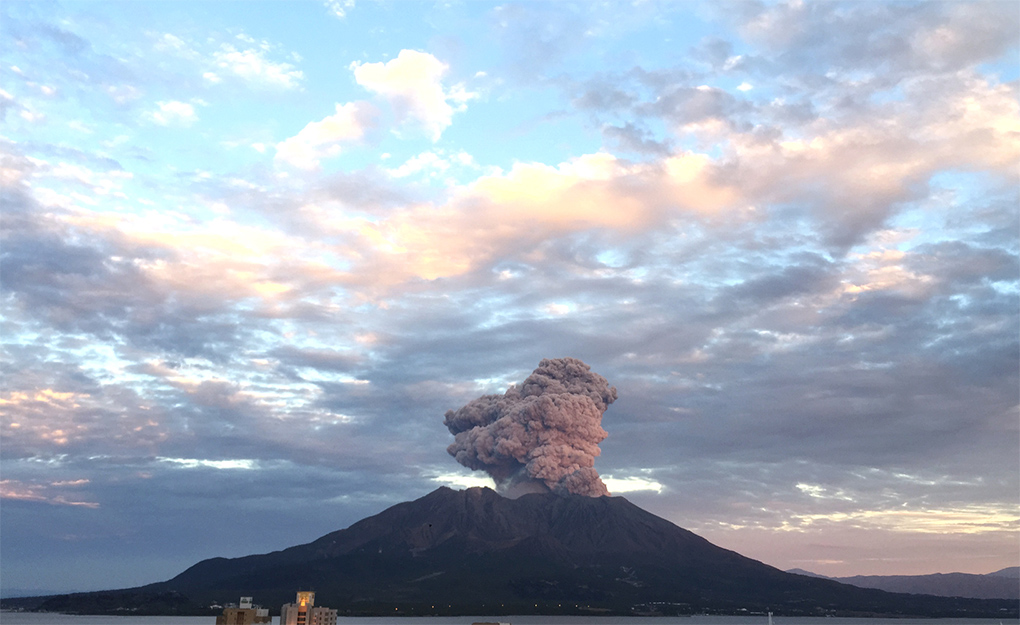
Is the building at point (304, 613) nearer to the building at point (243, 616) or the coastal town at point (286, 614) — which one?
the coastal town at point (286, 614)

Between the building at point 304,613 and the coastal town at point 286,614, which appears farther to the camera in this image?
the building at point 304,613

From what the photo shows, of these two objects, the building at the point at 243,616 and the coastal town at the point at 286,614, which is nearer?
the building at the point at 243,616

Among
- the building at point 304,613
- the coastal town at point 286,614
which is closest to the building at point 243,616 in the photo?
the coastal town at point 286,614

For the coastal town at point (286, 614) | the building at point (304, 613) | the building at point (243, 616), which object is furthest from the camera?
the building at point (304, 613)

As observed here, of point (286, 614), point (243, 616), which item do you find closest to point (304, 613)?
point (286, 614)

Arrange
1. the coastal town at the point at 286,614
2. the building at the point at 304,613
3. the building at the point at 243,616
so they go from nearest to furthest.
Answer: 1. the building at the point at 243,616
2. the coastal town at the point at 286,614
3. the building at the point at 304,613

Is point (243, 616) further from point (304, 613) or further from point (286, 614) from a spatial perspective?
point (304, 613)

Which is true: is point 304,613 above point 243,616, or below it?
above

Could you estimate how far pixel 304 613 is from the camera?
86.2 metres

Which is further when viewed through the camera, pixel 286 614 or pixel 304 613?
pixel 304 613

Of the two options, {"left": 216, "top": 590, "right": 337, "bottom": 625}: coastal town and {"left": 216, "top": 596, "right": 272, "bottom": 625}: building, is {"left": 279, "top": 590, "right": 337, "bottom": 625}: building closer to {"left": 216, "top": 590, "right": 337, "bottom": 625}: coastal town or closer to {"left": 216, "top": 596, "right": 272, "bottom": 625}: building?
{"left": 216, "top": 590, "right": 337, "bottom": 625}: coastal town

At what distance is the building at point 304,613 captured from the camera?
8519cm

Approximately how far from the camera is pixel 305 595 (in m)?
87.7

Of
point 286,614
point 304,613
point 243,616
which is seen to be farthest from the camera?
point 304,613
